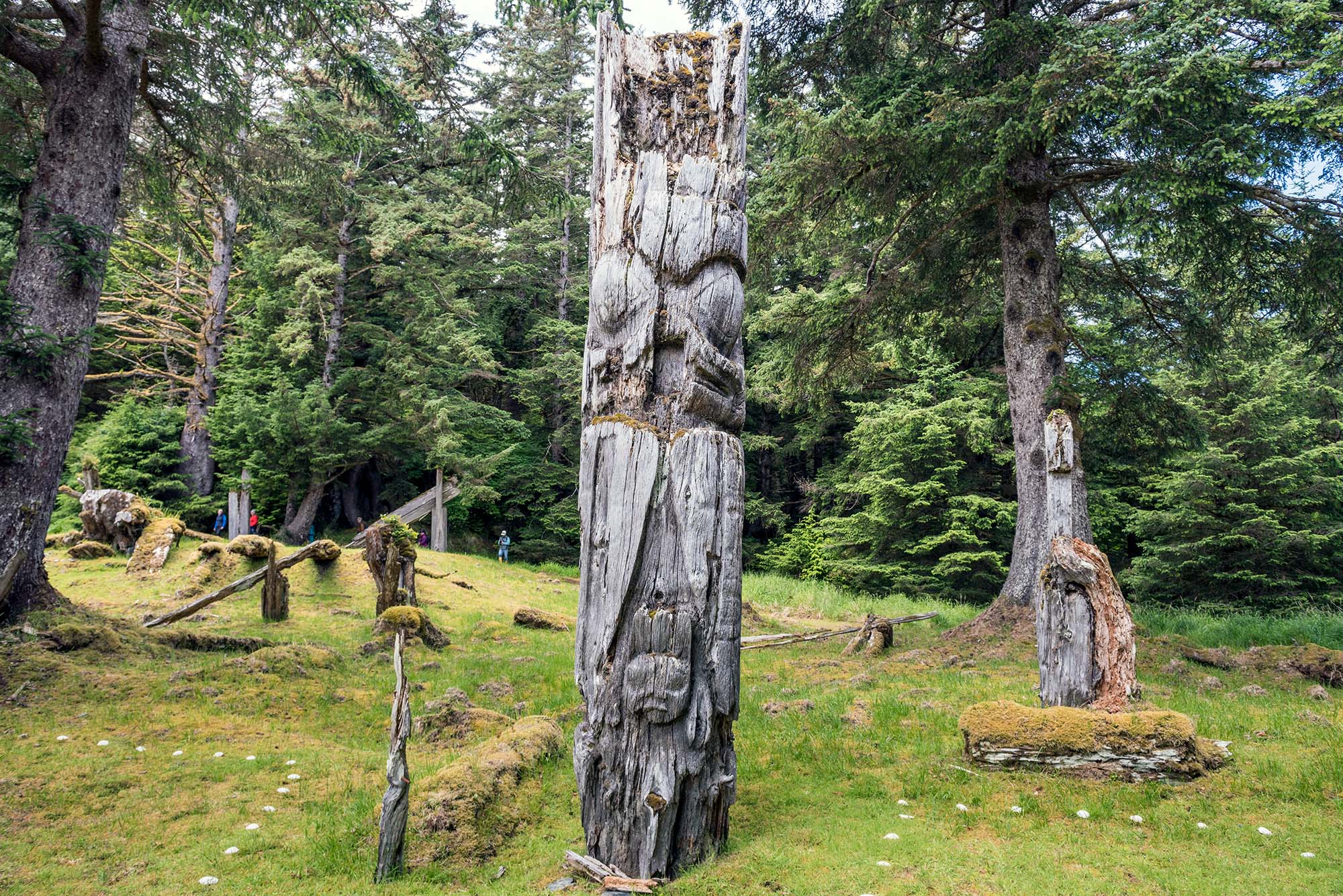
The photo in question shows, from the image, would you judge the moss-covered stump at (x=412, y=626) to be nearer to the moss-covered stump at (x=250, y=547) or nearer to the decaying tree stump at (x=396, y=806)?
the moss-covered stump at (x=250, y=547)

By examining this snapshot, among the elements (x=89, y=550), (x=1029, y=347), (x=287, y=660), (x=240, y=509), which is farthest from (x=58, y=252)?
(x=240, y=509)

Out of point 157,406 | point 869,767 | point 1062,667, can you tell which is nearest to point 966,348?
point 1062,667

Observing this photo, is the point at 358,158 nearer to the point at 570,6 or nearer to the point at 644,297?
the point at 570,6

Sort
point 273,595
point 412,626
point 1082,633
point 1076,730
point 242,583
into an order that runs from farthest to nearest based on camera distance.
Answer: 1. point 273,595
2. point 242,583
3. point 412,626
4. point 1082,633
5. point 1076,730

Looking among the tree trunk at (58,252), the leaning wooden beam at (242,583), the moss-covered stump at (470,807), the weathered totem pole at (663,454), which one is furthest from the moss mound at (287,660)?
the weathered totem pole at (663,454)

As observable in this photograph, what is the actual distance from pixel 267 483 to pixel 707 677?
808 inches

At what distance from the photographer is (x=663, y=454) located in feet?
13.4

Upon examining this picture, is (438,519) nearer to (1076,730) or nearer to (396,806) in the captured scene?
(396,806)

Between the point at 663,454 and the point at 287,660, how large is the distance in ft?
19.4

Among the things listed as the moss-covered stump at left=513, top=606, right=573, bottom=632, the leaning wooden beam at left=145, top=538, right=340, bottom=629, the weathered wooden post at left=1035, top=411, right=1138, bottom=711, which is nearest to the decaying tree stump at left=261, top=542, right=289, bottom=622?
the leaning wooden beam at left=145, top=538, right=340, bottom=629

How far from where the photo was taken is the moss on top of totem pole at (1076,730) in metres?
5.09

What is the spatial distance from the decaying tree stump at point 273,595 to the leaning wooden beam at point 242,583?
0.33ft

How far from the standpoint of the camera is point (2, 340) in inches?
296

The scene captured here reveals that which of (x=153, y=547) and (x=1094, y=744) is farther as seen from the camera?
(x=153, y=547)
